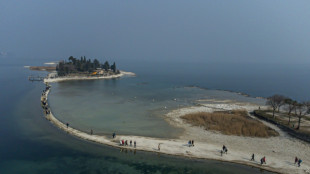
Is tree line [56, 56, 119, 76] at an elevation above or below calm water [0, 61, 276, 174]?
above

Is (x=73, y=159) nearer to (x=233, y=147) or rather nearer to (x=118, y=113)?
(x=118, y=113)

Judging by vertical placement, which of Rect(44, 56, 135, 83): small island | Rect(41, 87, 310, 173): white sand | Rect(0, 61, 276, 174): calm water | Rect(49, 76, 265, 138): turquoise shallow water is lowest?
Rect(0, 61, 276, 174): calm water

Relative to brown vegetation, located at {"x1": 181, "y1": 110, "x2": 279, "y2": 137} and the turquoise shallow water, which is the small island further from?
brown vegetation, located at {"x1": 181, "y1": 110, "x2": 279, "y2": 137}

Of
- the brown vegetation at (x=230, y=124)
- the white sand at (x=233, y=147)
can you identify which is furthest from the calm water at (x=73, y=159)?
the brown vegetation at (x=230, y=124)

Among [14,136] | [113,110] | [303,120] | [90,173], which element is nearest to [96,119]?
[113,110]

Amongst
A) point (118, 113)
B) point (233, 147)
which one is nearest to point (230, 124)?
point (233, 147)

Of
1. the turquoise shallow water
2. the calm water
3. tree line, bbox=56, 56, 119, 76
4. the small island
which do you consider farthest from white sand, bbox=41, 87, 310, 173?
tree line, bbox=56, 56, 119, 76
